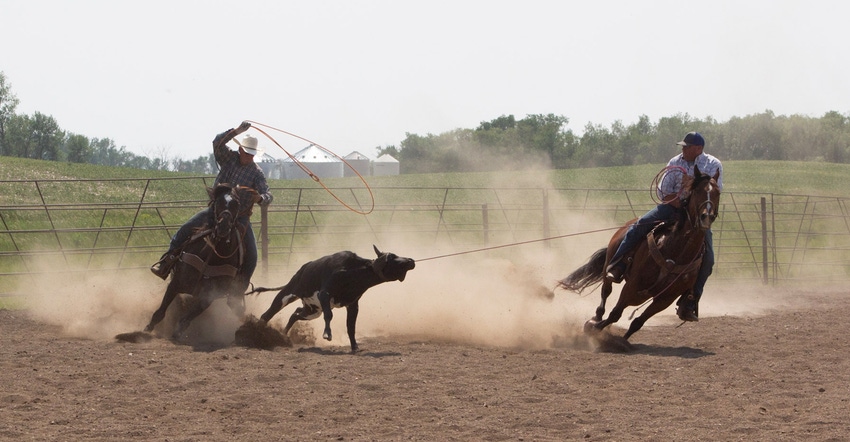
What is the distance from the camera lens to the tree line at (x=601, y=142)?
6419 cm

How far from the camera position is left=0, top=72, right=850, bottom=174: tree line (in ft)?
211

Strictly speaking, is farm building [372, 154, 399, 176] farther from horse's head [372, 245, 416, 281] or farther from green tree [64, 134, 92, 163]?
horse's head [372, 245, 416, 281]

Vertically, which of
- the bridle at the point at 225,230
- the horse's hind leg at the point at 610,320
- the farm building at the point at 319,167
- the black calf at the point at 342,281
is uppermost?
the farm building at the point at 319,167

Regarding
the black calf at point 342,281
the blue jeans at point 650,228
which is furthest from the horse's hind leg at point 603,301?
the black calf at point 342,281

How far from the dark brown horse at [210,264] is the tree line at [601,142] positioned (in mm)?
50923

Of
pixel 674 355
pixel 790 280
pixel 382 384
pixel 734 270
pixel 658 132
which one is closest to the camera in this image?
pixel 382 384

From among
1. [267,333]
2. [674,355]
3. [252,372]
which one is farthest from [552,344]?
[252,372]

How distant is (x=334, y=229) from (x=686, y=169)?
13293mm

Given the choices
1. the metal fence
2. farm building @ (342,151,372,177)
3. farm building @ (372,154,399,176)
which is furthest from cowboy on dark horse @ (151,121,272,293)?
farm building @ (372,154,399,176)

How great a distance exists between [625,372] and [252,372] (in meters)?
3.00

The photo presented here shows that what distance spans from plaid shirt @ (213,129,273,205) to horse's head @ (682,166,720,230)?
4.12 meters

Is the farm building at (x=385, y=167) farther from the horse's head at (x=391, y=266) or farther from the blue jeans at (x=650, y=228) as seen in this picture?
the horse's head at (x=391, y=266)

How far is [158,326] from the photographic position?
9.74m

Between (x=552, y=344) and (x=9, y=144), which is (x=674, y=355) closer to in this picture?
(x=552, y=344)
